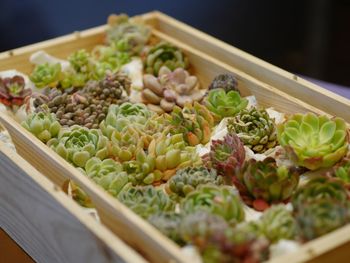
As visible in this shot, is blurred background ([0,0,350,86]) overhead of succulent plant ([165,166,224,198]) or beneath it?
beneath

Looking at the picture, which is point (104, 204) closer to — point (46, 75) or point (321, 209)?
point (321, 209)

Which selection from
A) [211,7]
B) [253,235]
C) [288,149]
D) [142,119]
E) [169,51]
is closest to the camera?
[253,235]

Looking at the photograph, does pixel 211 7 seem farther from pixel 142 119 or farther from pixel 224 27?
pixel 142 119

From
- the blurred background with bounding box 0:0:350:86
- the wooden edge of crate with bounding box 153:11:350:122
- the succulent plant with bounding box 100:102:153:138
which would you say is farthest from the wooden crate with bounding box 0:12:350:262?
the blurred background with bounding box 0:0:350:86

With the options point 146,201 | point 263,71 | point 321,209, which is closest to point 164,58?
point 263,71

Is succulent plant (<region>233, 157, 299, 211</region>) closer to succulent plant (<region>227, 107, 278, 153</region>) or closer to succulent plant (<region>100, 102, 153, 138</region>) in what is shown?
succulent plant (<region>227, 107, 278, 153</region>)

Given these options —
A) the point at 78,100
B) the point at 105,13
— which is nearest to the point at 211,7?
the point at 105,13
